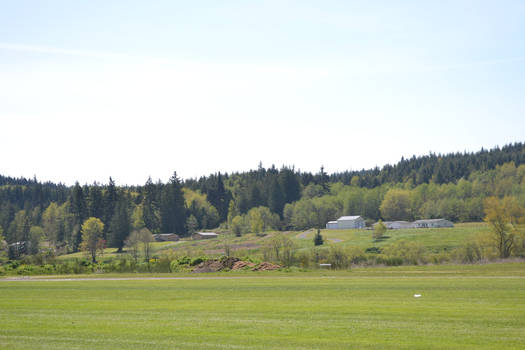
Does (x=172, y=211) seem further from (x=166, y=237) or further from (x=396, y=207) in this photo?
(x=396, y=207)

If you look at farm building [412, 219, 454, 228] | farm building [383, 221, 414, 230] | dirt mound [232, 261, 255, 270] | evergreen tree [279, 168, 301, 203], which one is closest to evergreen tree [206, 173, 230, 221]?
evergreen tree [279, 168, 301, 203]

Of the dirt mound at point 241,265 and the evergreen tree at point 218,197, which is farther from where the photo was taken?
the evergreen tree at point 218,197

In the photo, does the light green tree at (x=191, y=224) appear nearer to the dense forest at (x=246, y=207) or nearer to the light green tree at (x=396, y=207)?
the dense forest at (x=246, y=207)

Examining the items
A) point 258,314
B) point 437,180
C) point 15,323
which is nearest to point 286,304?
point 258,314

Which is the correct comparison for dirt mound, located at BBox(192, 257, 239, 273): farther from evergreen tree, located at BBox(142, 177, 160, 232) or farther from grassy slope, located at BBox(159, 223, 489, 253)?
evergreen tree, located at BBox(142, 177, 160, 232)

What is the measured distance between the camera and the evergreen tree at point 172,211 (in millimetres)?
153125

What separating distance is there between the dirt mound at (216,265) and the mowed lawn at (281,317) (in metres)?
19.2

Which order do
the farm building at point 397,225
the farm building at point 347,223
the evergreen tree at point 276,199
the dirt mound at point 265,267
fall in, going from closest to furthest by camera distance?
the dirt mound at point 265,267 → the farm building at point 397,225 → the farm building at point 347,223 → the evergreen tree at point 276,199

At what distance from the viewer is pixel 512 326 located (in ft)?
52.5

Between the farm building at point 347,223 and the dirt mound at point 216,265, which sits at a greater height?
the dirt mound at point 216,265

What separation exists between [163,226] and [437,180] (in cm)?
10917

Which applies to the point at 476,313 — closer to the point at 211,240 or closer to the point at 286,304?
the point at 286,304

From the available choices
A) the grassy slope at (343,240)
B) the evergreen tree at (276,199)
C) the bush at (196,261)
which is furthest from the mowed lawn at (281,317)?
the evergreen tree at (276,199)

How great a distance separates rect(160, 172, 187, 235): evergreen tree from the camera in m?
153
